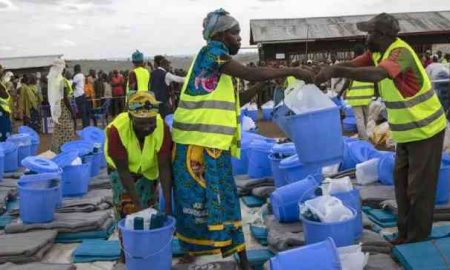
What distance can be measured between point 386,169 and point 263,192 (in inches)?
48.3

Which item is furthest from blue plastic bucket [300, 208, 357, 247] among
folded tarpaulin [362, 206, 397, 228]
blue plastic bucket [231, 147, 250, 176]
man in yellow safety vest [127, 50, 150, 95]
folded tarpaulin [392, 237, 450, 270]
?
man in yellow safety vest [127, 50, 150, 95]

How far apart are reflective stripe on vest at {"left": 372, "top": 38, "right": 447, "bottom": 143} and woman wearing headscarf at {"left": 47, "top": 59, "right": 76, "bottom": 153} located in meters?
6.10

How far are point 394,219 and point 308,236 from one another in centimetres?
131

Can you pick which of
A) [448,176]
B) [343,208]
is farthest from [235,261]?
[448,176]

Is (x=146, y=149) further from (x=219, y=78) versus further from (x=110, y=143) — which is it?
(x=219, y=78)

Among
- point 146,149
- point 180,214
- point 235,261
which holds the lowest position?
point 235,261

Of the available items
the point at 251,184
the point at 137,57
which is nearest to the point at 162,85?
the point at 137,57

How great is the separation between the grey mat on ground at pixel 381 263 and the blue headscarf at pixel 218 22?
1.74 m

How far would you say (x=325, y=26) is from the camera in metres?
19.0

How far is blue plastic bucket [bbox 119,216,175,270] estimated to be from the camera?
307 centimetres

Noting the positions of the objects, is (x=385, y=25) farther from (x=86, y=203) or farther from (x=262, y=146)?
(x=86, y=203)

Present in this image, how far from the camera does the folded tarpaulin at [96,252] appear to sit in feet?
13.2

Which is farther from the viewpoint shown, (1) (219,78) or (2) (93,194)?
(2) (93,194)

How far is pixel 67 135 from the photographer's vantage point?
8773 millimetres
